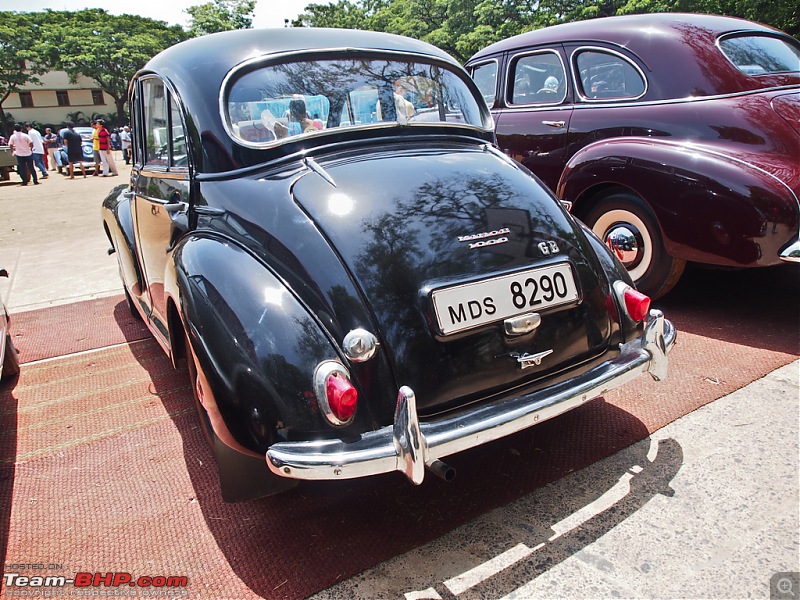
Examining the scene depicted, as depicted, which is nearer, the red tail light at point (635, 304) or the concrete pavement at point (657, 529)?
the concrete pavement at point (657, 529)

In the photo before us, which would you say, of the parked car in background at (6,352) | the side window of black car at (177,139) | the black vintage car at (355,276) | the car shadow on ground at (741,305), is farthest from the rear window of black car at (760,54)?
the parked car in background at (6,352)

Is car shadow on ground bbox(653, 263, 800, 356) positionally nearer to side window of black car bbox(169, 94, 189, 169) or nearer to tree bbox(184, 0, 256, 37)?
side window of black car bbox(169, 94, 189, 169)

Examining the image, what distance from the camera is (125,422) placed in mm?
3059

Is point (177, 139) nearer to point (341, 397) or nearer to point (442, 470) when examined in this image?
point (341, 397)

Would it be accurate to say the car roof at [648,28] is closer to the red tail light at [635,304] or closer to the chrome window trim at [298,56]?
the chrome window trim at [298,56]

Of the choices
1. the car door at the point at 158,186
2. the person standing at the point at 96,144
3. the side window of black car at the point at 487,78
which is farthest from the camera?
the person standing at the point at 96,144

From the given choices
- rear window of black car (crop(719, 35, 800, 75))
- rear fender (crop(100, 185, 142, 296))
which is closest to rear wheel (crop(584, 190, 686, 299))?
rear window of black car (crop(719, 35, 800, 75))

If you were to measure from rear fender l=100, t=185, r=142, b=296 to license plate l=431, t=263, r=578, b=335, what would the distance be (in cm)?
240

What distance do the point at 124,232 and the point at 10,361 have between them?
42.9 inches

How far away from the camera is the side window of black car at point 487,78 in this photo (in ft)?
18.5

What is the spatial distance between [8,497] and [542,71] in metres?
5.02

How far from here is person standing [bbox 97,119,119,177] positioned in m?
15.3

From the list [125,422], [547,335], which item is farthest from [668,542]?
[125,422]

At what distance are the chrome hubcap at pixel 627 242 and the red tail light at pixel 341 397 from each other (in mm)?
2975
